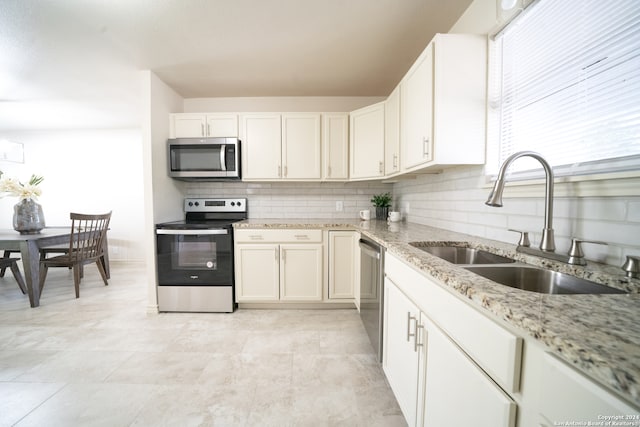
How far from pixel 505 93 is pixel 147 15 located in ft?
7.90

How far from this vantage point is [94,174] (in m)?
4.34

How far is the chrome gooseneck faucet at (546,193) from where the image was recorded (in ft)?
3.03

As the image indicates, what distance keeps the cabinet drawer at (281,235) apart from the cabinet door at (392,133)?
961 mm

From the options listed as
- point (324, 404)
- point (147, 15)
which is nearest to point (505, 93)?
point (324, 404)

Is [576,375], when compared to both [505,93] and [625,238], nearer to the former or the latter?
[625,238]

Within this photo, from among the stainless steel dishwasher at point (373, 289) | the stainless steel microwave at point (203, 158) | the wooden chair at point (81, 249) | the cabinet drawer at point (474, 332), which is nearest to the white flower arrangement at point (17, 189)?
the wooden chair at point (81, 249)

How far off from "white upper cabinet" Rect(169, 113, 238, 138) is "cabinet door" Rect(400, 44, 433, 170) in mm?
1842

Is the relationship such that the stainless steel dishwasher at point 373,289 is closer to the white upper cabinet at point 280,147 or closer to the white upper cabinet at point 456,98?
the white upper cabinet at point 456,98

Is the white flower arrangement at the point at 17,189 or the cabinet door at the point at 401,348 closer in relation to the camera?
the cabinet door at the point at 401,348

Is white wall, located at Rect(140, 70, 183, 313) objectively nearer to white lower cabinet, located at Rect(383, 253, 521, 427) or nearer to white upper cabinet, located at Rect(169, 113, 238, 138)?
white upper cabinet, located at Rect(169, 113, 238, 138)

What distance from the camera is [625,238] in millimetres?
817

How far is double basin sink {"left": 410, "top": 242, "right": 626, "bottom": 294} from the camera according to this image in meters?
0.77

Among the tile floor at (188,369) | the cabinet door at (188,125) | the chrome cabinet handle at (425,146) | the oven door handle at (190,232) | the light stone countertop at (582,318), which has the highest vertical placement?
the cabinet door at (188,125)

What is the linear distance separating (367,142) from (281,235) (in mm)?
1341
